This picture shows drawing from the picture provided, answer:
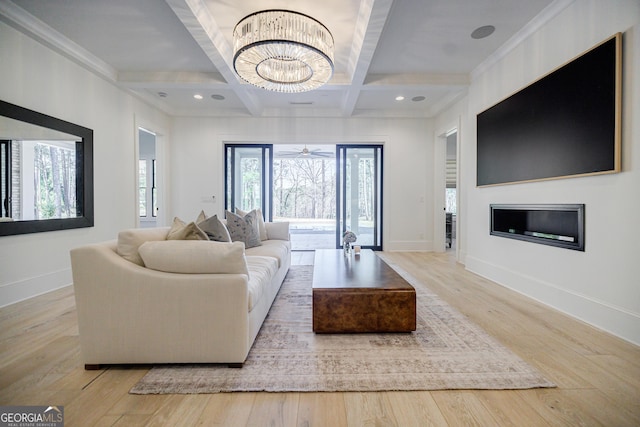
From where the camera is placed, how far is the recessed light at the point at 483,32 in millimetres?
3094

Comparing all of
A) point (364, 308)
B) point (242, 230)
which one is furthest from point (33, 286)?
point (364, 308)

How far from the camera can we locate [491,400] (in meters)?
1.44

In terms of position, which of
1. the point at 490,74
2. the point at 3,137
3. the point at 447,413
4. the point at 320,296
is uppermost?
the point at 490,74

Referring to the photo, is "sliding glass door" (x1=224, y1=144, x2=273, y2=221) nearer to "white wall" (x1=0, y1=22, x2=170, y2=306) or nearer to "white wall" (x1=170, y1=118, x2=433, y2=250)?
"white wall" (x1=170, y1=118, x2=433, y2=250)

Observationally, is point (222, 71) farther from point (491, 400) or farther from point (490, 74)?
point (491, 400)

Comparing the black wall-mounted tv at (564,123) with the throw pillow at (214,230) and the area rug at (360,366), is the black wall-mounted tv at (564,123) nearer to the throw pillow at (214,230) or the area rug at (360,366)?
the area rug at (360,366)

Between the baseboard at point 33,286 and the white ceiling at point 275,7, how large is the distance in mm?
2588

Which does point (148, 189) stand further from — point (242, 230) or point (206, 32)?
point (206, 32)

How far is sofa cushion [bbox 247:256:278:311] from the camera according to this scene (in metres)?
1.90

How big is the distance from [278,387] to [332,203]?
932 centimetres

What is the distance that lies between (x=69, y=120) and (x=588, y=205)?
18.3 ft

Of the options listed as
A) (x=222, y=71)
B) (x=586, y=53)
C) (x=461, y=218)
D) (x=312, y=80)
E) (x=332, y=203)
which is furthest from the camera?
(x=332, y=203)

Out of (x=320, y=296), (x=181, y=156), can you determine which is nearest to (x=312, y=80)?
(x=320, y=296)

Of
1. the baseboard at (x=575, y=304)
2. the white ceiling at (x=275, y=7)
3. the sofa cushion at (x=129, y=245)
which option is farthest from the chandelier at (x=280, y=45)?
the baseboard at (x=575, y=304)
